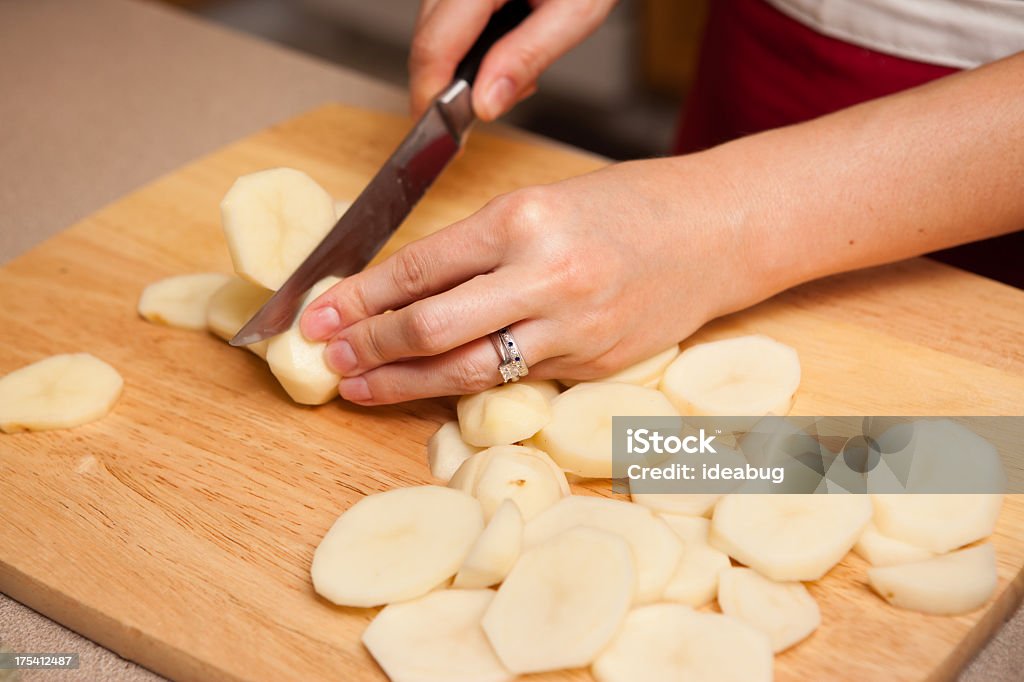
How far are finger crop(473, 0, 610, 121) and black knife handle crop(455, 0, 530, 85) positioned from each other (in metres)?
0.02

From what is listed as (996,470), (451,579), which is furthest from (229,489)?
(996,470)

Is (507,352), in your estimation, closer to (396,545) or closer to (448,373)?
(448,373)

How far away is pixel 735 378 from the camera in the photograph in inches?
50.3

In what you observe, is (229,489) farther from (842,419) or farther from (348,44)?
(348,44)

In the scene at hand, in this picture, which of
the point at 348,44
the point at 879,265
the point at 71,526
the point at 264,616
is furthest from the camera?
the point at 348,44

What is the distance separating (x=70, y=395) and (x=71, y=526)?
213mm

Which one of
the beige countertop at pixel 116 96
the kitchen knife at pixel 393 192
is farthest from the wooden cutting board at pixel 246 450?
the beige countertop at pixel 116 96

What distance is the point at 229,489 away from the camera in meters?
1.20

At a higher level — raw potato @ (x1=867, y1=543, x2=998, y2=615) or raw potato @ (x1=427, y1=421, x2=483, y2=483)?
raw potato @ (x1=867, y1=543, x2=998, y2=615)

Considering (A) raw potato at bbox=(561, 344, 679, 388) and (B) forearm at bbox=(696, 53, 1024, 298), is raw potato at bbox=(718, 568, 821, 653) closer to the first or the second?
(A) raw potato at bbox=(561, 344, 679, 388)

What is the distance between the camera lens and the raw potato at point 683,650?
3.10ft

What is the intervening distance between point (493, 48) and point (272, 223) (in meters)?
0.50

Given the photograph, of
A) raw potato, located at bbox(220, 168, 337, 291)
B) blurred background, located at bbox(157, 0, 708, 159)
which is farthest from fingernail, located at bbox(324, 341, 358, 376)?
blurred background, located at bbox(157, 0, 708, 159)

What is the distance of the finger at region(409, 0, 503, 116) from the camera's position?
1.59 meters
